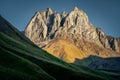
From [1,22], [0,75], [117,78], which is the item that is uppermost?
[1,22]

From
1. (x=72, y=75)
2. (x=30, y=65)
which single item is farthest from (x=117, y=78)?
(x=30, y=65)

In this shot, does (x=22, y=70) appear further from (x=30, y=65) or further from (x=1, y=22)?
(x=1, y=22)

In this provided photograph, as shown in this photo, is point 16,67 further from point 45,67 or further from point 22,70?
point 45,67

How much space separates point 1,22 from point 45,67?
259 feet

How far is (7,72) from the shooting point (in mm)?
68188

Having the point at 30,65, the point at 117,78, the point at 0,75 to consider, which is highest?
the point at 117,78

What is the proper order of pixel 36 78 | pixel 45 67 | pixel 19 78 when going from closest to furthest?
pixel 19 78 < pixel 36 78 < pixel 45 67

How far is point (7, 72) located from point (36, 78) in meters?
9.86

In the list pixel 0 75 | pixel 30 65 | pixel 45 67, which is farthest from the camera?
pixel 45 67

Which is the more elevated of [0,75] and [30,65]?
[30,65]

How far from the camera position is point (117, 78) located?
167375 mm

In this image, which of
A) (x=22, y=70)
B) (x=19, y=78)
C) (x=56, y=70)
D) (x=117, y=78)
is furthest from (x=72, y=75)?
(x=117, y=78)

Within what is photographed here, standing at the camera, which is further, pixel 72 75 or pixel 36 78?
pixel 72 75

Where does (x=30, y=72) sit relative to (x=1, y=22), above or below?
below
